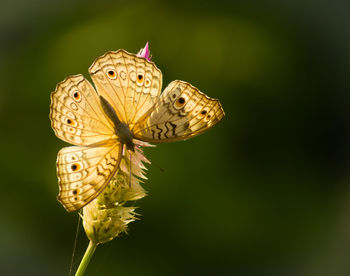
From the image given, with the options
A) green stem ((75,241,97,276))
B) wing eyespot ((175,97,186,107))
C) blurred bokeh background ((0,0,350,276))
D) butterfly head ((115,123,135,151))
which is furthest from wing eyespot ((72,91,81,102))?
blurred bokeh background ((0,0,350,276))

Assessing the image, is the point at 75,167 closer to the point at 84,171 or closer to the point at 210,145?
the point at 84,171

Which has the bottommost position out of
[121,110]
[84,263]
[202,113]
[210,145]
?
[210,145]

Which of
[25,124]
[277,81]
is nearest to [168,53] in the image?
[277,81]

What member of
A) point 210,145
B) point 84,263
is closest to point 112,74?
point 84,263

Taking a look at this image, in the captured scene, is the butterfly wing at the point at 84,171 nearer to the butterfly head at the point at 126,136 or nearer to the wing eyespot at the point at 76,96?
the butterfly head at the point at 126,136

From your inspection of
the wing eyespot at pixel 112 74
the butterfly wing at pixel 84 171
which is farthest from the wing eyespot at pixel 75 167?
the wing eyespot at pixel 112 74

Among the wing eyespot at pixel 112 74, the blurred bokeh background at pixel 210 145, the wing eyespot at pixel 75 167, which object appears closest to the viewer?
the wing eyespot at pixel 75 167
